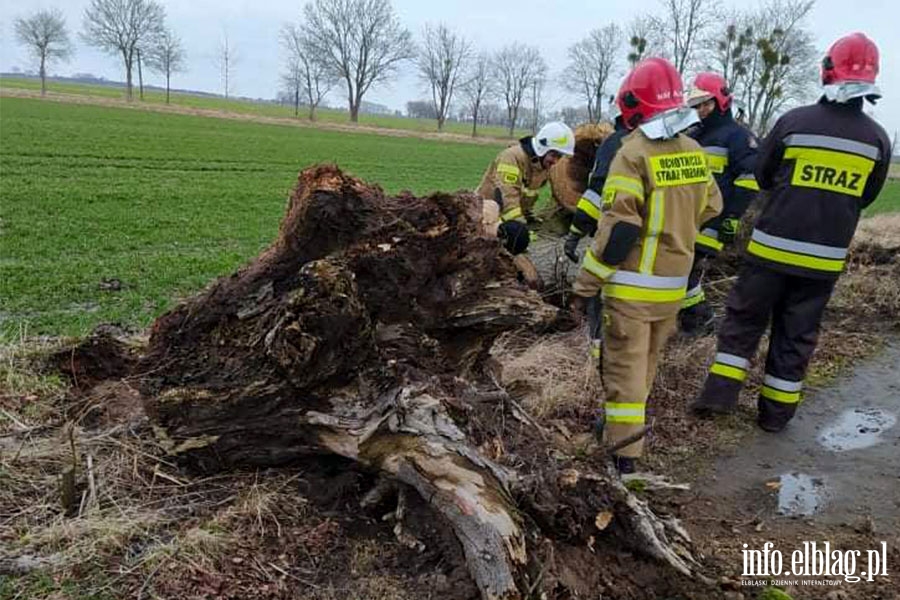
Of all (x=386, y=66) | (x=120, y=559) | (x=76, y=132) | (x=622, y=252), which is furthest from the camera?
(x=386, y=66)

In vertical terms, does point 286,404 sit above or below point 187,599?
above

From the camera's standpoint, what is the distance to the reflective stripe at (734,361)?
4.51 metres

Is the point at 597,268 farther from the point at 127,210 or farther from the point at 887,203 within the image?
the point at 887,203

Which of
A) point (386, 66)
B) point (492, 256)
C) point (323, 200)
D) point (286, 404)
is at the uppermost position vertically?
point (386, 66)

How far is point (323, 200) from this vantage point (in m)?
3.05

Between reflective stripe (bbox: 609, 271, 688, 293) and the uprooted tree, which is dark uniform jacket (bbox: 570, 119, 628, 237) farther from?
the uprooted tree

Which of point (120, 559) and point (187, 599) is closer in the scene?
point (187, 599)

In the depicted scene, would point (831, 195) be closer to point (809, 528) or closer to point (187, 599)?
point (809, 528)

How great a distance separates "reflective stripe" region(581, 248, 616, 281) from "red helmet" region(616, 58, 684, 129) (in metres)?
0.76

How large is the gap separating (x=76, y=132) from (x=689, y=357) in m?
25.0

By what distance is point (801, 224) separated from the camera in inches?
166

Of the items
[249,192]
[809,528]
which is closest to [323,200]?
[809,528]

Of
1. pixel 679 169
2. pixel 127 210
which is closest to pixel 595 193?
pixel 679 169

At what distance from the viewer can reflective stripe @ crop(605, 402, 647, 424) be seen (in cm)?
382
